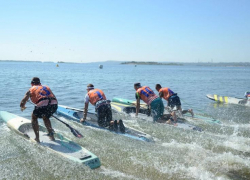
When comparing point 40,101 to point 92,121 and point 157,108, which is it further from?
point 157,108

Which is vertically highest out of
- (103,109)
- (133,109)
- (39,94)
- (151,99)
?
(39,94)

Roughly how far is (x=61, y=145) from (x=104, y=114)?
2.13m

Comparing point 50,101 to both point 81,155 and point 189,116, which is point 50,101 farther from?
point 189,116

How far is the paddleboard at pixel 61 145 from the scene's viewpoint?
20.4 feet

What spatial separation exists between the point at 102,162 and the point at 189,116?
7.04 metres

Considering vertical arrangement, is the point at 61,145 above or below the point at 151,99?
below

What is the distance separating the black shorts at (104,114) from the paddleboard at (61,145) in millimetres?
1719

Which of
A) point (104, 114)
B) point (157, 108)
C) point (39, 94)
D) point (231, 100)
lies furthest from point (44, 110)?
point (231, 100)

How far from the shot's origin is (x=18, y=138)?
8328 mm

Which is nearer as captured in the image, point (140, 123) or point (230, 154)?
point (230, 154)

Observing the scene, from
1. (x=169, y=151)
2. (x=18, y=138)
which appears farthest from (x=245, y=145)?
(x=18, y=138)

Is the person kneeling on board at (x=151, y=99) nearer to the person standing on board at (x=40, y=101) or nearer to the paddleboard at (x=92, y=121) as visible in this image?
the paddleboard at (x=92, y=121)

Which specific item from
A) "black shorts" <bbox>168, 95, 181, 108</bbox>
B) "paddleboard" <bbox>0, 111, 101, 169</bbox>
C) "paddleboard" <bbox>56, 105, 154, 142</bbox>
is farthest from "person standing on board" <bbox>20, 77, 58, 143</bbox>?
"black shorts" <bbox>168, 95, 181, 108</bbox>

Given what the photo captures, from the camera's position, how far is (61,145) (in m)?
7.25
